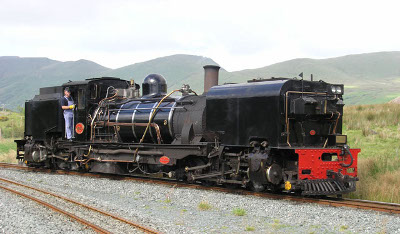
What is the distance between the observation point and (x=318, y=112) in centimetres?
955

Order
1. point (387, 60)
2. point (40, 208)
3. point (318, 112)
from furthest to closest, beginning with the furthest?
point (387, 60) → point (318, 112) → point (40, 208)

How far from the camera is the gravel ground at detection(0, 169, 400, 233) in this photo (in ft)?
22.3

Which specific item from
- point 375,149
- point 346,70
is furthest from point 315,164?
point 346,70

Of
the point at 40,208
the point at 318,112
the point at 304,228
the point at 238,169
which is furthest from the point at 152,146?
the point at 304,228

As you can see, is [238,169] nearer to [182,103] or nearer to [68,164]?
[182,103]

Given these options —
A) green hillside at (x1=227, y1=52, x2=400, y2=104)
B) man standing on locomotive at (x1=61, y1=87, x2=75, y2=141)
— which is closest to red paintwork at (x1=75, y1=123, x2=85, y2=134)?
man standing on locomotive at (x1=61, y1=87, x2=75, y2=141)

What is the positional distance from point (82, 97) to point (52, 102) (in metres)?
1.68

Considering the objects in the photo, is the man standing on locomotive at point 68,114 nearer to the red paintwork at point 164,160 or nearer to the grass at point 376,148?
the red paintwork at point 164,160

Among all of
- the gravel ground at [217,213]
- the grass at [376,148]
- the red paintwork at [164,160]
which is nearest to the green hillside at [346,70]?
the grass at [376,148]

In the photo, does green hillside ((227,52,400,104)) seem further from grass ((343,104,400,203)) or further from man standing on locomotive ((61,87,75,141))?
man standing on locomotive ((61,87,75,141))

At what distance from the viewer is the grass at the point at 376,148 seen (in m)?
9.74

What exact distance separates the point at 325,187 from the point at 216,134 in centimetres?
308

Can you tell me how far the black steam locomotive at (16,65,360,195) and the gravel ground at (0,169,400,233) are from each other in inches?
31.0

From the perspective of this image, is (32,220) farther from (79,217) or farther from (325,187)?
(325,187)
